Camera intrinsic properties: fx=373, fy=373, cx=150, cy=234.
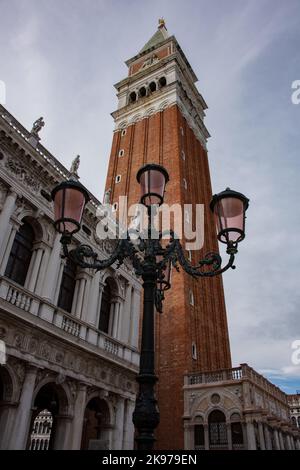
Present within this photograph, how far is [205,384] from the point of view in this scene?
61.4 feet

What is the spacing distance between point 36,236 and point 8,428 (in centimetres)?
578

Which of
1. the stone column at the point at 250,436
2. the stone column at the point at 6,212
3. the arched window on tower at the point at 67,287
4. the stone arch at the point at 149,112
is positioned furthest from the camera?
the stone arch at the point at 149,112

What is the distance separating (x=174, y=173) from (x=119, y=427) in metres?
19.1

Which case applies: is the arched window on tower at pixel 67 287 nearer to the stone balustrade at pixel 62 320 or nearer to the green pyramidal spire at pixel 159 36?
the stone balustrade at pixel 62 320

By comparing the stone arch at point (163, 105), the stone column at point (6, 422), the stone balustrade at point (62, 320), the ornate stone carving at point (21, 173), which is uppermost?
the stone arch at point (163, 105)

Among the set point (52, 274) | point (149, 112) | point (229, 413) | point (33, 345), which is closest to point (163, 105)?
point (149, 112)

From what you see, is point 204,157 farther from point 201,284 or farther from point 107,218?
point 107,218

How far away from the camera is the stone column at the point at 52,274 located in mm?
11750

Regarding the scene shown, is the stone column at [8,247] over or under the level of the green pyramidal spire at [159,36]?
under

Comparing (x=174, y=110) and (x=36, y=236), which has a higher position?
→ (x=174, y=110)

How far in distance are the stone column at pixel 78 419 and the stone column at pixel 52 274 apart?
312 centimetres

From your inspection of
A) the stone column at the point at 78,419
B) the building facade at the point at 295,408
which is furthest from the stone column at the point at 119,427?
the building facade at the point at 295,408

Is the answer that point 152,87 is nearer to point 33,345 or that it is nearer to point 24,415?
point 33,345
